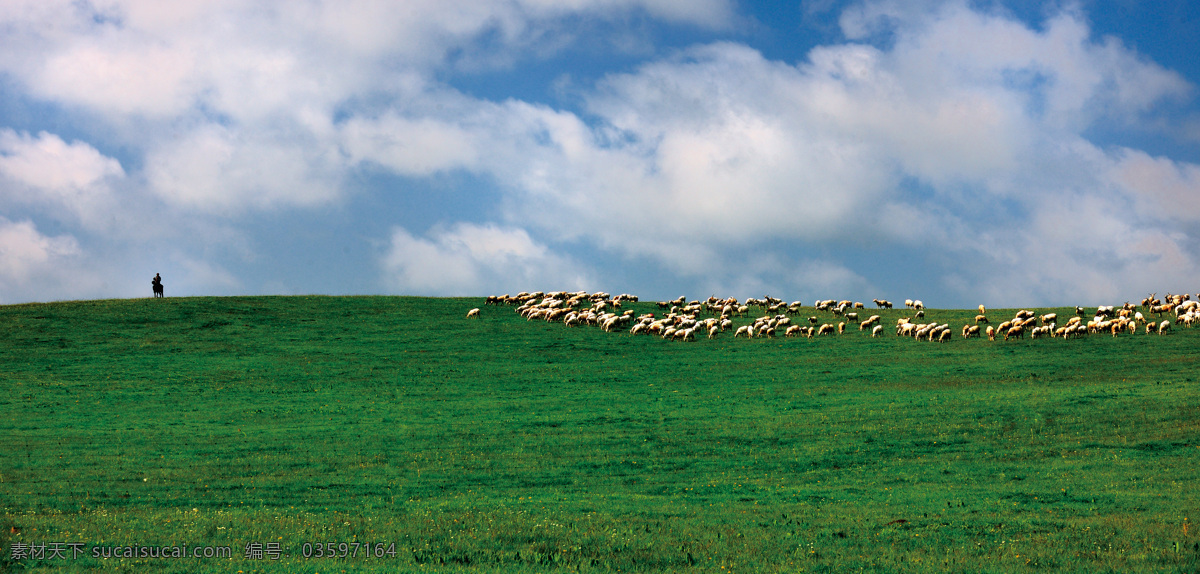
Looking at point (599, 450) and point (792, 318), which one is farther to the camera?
point (792, 318)

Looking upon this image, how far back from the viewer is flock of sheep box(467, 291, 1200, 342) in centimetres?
A: 5416

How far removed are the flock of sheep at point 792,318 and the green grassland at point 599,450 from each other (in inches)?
77.6

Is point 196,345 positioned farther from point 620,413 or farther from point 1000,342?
point 1000,342

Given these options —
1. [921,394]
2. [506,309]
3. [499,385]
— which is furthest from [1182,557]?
[506,309]

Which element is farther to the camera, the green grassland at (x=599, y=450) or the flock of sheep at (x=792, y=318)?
the flock of sheep at (x=792, y=318)

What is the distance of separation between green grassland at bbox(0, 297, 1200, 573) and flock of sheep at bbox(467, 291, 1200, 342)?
197 centimetres

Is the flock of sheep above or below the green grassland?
above

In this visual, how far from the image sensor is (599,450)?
29.8 meters

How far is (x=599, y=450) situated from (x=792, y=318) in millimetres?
35737

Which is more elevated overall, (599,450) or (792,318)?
(792,318)

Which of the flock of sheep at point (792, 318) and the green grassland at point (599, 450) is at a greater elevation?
the flock of sheep at point (792, 318)

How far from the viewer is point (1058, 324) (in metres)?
57.3

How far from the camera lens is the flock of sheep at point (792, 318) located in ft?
178

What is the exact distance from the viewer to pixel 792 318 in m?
62.2
